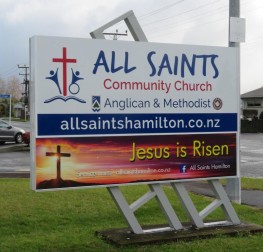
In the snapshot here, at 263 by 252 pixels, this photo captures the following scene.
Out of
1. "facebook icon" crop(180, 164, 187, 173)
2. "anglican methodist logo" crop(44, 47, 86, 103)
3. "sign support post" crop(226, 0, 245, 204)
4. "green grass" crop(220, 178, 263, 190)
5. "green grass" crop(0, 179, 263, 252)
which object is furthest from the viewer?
"green grass" crop(220, 178, 263, 190)

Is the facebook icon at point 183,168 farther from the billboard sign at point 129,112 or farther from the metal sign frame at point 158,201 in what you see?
the metal sign frame at point 158,201

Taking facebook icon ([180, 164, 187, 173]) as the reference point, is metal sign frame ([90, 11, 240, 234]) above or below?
below

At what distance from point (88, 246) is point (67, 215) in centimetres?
180

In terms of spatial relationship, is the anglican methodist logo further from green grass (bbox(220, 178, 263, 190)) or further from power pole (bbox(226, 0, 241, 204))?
green grass (bbox(220, 178, 263, 190))

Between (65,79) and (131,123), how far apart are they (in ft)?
3.23

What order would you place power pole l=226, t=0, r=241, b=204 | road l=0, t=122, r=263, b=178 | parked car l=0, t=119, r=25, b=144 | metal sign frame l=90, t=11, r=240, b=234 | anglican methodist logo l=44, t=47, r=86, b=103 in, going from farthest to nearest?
parked car l=0, t=119, r=25, b=144, road l=0, t=122, r=263, b=178, power pole l=226, t=0, r=241, b=204, metal sign frame l=90, t=11, r=240, b=234, anglican methodist logo l=44, t=47, r=86, b=103

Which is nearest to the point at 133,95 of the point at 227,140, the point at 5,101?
the point at 227,140

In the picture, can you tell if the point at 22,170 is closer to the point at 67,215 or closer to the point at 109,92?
the point at 67,215

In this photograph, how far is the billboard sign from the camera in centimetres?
583

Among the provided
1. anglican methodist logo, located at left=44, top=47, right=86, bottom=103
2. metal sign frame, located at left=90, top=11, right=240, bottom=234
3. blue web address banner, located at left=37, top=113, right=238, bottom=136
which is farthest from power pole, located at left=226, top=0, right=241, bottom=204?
anglican methodist logo, located at left=44, top=47, right=86, bottom=103

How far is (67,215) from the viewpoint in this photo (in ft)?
25.9

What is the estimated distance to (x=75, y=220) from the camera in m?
7.60

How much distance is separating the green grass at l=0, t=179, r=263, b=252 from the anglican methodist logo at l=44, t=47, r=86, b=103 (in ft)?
5.71

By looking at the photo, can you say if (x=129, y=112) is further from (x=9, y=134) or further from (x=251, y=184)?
(x=9, y=134)
